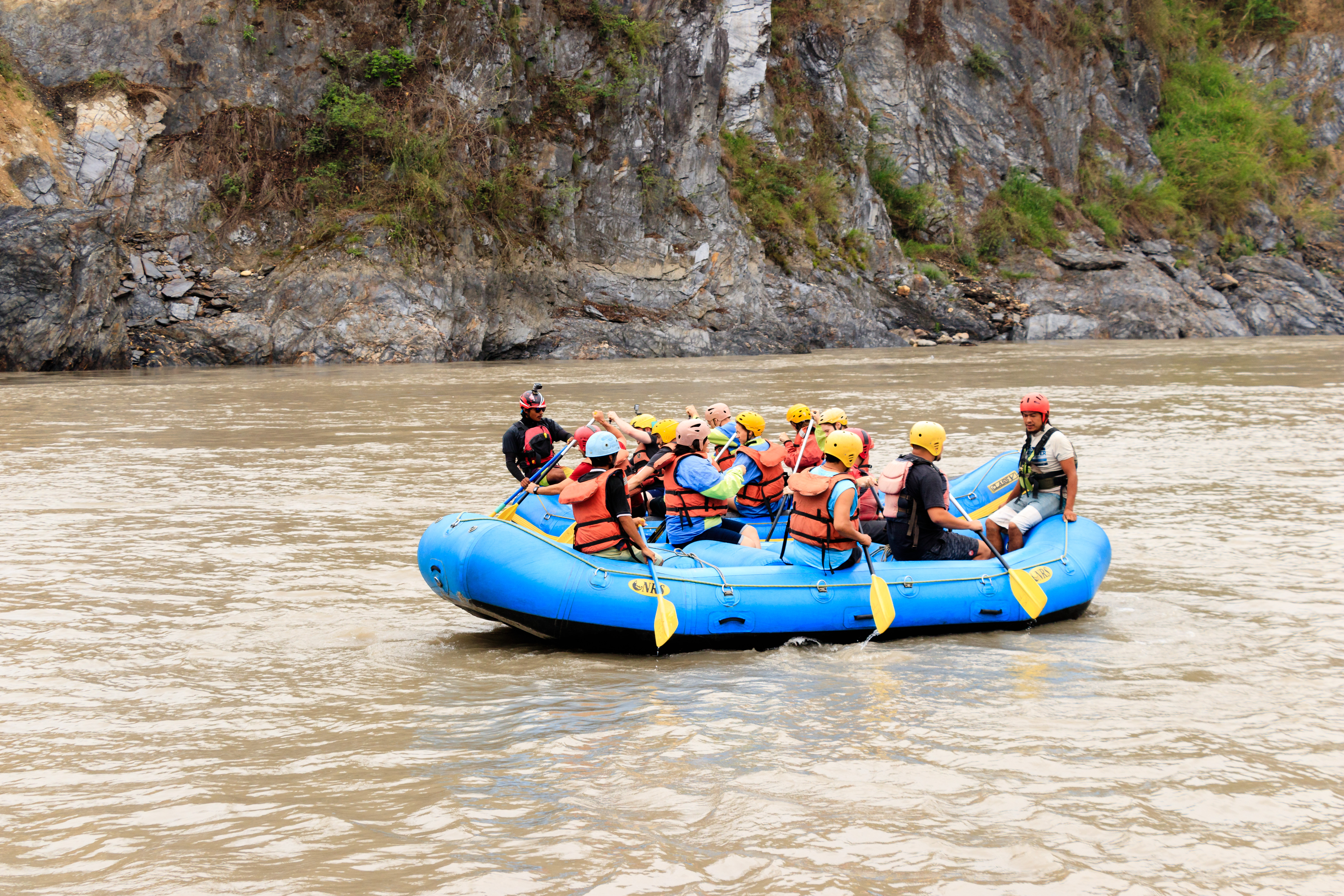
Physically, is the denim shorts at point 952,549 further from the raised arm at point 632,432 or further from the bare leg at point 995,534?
the raised arm at point 632,432

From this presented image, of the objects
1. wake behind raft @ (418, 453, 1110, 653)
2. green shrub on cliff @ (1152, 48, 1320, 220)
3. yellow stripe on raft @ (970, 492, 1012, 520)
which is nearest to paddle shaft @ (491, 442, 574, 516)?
wake behind raft @ (418, 453, 1110, 653)

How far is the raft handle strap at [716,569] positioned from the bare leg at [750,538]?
0.60 metres

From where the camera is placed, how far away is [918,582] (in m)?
6.57

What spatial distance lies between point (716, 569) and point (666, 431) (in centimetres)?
186

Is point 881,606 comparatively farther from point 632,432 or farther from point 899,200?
point 899,200

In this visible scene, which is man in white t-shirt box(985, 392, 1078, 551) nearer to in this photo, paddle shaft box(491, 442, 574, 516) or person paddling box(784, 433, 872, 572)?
person paddling box(784, 433, 872, 572)

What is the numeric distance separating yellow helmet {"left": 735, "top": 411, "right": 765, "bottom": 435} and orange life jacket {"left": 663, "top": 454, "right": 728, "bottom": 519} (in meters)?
0.59

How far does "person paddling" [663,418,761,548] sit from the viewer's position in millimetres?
7488

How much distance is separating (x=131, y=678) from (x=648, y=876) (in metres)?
3.18

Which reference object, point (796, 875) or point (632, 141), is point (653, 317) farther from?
point (796, 875)

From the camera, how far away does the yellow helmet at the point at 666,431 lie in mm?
8070

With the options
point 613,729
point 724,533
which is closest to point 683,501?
point 724,533

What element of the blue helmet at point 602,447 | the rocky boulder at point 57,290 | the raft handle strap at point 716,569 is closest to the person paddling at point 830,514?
the raft handle strap at point 716,569

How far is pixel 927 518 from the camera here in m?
6.97
